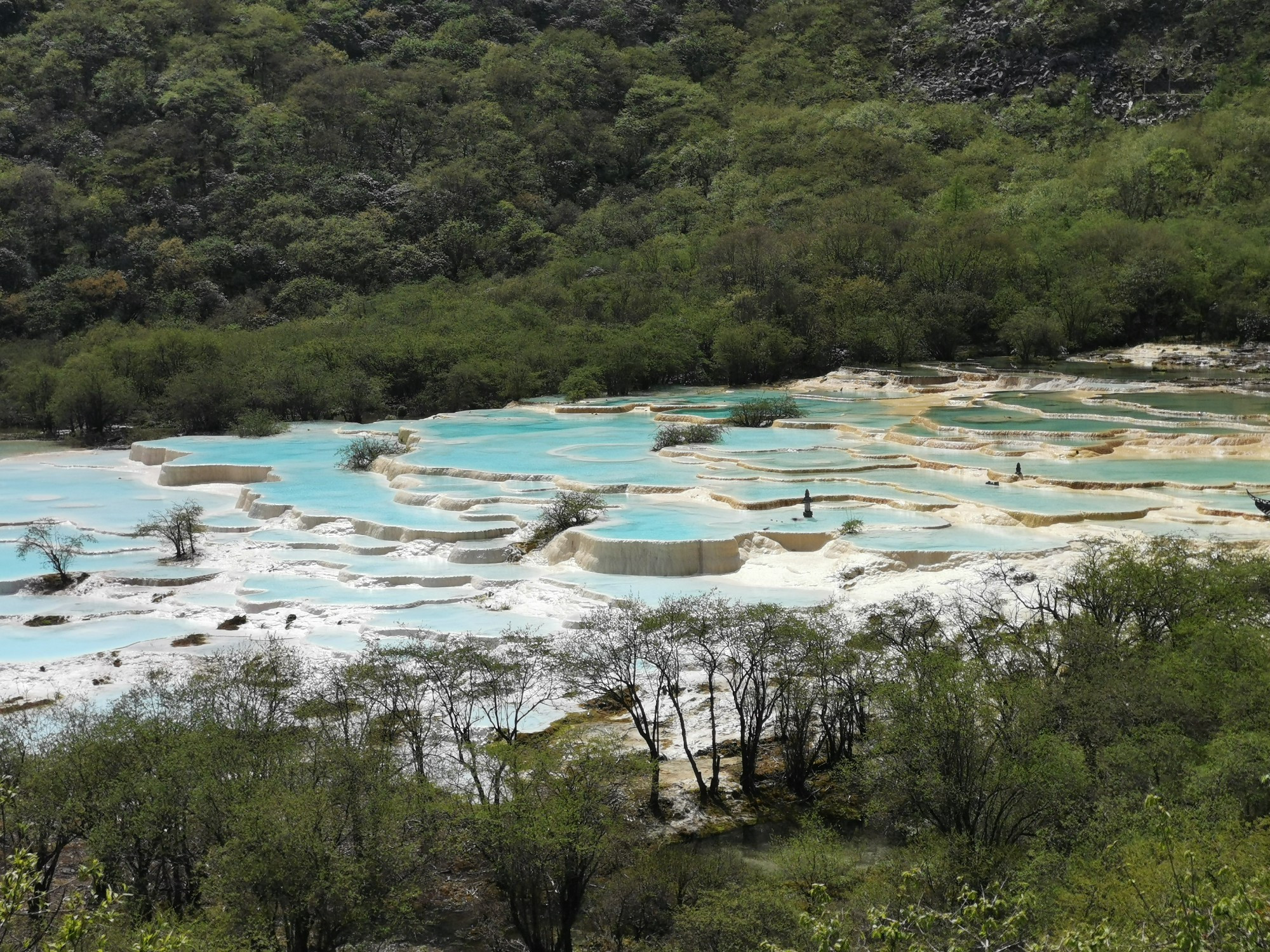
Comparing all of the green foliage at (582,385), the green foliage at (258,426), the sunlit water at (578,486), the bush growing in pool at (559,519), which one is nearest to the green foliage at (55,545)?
the sunlit water at (578,486)

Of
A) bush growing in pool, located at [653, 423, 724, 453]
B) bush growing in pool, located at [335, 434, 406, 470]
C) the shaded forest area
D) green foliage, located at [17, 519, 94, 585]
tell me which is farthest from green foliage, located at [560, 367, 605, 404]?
the shaded forest area

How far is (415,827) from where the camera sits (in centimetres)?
1097

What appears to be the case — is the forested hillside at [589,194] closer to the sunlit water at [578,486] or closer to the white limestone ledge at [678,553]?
the sunlit water at [578,486]

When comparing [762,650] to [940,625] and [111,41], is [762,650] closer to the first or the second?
[940,625]

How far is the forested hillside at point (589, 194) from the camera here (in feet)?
157

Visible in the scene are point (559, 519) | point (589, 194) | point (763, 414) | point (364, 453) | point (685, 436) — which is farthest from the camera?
point (589, 194)

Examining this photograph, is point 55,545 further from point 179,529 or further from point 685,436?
point 685,436

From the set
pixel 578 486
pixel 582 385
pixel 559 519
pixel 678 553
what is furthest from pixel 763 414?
pixel 678 553

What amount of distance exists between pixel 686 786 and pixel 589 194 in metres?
64.5

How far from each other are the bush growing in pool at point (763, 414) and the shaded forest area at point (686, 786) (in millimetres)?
20447

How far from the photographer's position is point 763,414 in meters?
36.2

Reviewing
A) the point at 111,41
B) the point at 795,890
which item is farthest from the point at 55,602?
the point at 111,41

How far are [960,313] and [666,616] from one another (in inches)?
1568

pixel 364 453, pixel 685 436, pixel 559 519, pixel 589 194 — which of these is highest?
pixel 589 194
